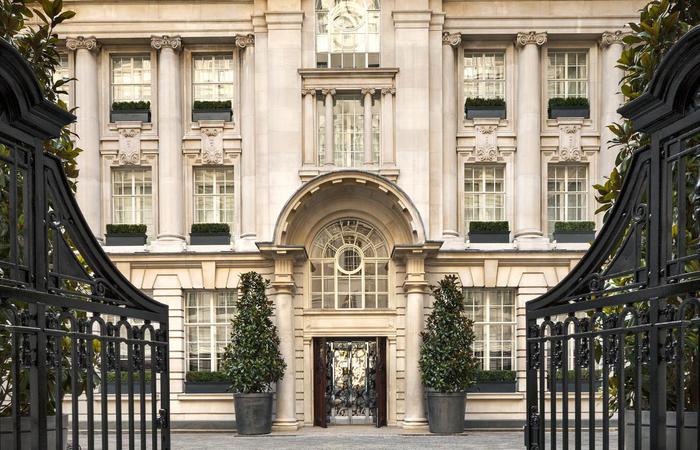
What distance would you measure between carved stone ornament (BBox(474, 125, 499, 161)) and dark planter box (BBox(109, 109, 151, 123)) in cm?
1022

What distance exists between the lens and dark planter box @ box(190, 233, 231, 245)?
29.5 meters

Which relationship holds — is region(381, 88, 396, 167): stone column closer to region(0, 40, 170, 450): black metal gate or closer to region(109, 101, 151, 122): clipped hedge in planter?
region(109, 101, 151, 122): clipped hedge in planter

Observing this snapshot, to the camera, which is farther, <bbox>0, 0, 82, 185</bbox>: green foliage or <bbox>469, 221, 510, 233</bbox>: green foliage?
<bbox>469, 221, 510, 233</bbox>: green foliage

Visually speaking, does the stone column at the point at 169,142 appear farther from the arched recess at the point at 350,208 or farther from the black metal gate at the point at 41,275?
the black metal gate at the point at 41,275

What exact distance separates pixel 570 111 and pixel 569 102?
0.29 m

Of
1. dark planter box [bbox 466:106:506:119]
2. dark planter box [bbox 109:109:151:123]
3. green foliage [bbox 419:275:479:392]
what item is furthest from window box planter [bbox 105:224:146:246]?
dark planter box [bbox 466:106:506:119]

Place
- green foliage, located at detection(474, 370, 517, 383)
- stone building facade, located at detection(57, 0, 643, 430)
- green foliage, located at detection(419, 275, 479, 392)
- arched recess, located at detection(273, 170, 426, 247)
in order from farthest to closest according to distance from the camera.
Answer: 1. stone building facade, located at detection(57, 0, 643, 430)
2. green foliage, located at detection(474, 370, 517, 383)
3. arched recess, located at detection(273, 170, 426, 247)
4. green foliage, located at detection(419, 275, 479, 392)

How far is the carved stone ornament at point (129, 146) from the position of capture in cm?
2967

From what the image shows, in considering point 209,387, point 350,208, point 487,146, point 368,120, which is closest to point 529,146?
point 487,146

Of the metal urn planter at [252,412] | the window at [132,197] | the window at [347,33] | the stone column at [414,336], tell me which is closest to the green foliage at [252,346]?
the metal urn planter at [252,412]

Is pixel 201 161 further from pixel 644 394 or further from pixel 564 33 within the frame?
pixel 644 394

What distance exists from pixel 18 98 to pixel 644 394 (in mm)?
7152

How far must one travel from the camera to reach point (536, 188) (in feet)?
96.3

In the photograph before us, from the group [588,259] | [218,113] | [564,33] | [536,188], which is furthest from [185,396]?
[588,259]
